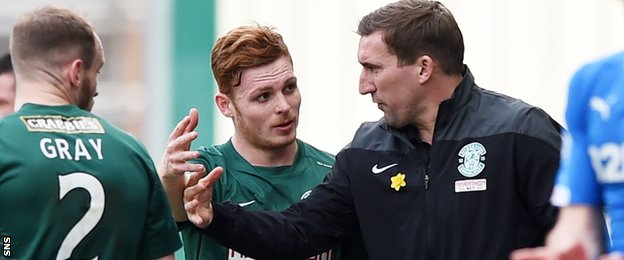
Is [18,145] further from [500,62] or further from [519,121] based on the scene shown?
[500,62]

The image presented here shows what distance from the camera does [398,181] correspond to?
437 cm

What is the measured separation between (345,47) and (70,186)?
12.9 feet

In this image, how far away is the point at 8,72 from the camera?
548 cm

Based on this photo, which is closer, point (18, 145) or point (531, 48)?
point (18, 145)

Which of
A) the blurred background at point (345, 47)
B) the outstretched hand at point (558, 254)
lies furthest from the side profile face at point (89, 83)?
the blurred background at point (345, 47)

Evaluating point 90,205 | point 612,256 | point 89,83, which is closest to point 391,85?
point 89,83

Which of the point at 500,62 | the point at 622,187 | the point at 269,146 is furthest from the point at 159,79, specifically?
the point at 622,187

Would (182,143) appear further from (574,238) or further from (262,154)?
(574,238)

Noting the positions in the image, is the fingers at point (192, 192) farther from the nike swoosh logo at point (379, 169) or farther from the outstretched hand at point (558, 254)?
the outstretched hand at point (558, 254)

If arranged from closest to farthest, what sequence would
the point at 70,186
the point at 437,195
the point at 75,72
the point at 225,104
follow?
the point at 70,186 < the point at 75,72 < the point at 437,195 < the point at 225,104

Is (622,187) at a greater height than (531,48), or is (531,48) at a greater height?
(622,187)

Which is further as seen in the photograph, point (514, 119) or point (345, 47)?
point (345, 47)

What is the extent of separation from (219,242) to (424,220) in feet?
2.23

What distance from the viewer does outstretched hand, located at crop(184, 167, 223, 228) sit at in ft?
14.1
